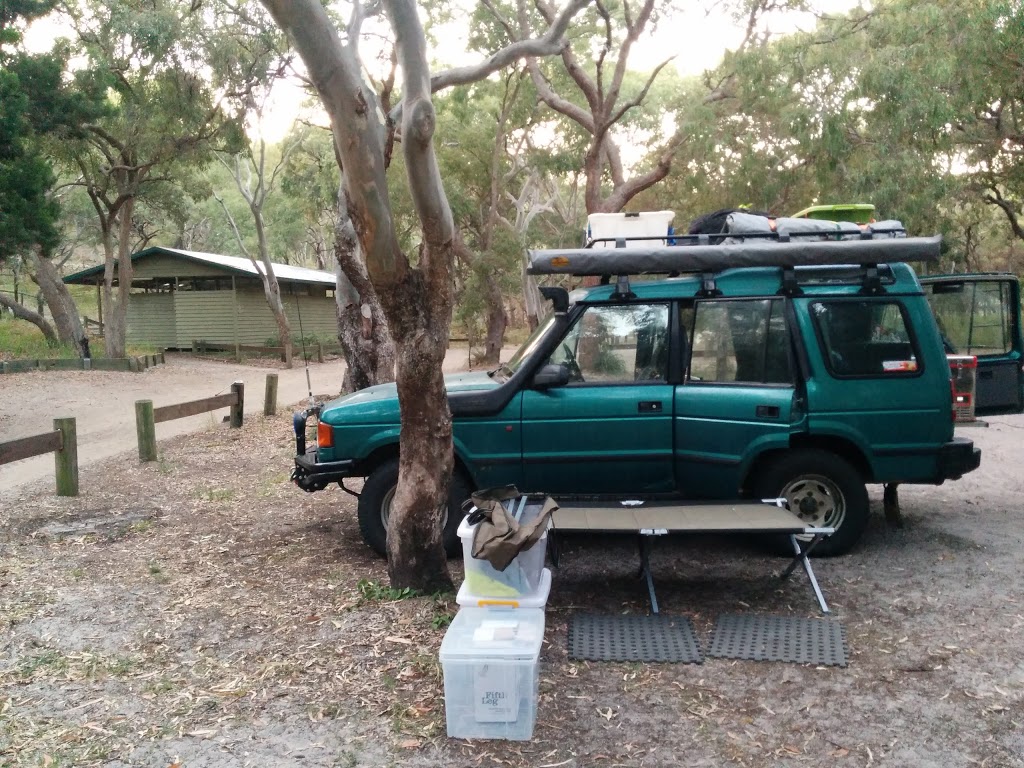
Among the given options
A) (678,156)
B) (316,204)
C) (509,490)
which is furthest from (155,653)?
(316,204)

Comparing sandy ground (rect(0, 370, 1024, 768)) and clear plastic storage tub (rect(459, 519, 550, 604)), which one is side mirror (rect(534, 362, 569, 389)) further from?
clear plastic storage tub (rect(459, 519, 550, 604))

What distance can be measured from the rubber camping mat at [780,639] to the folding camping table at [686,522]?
0.29 metres

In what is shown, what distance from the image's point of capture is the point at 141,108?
21.4m

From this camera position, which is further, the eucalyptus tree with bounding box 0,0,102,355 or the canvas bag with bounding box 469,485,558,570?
the eucalyptus tree with bounding box 0,0,102,355

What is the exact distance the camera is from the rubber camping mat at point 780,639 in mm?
4648

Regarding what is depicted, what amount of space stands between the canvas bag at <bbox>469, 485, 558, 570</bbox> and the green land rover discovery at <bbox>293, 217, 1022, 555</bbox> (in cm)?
145

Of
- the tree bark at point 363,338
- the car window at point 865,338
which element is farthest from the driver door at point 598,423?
the tree bark at point 363,338

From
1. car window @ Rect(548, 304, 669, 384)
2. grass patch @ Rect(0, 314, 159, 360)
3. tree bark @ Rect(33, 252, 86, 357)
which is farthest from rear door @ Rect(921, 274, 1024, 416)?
tree bark @ Rect(33, 252, 86, 357)

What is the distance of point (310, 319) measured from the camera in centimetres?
3691

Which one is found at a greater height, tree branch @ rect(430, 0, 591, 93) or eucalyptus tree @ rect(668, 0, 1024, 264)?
eucalyptus tree @ rect(668, 0, 1024, 264)

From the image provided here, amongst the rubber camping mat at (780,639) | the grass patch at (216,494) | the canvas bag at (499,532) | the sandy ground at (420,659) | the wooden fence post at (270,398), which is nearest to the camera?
the sandy ground at (420,659)

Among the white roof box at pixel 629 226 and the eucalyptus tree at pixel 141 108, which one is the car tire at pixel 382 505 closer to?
the white roof box at pixel 629 226

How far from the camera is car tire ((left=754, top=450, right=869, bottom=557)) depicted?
6.19 metres

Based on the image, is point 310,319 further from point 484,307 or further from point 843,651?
point 843,651
